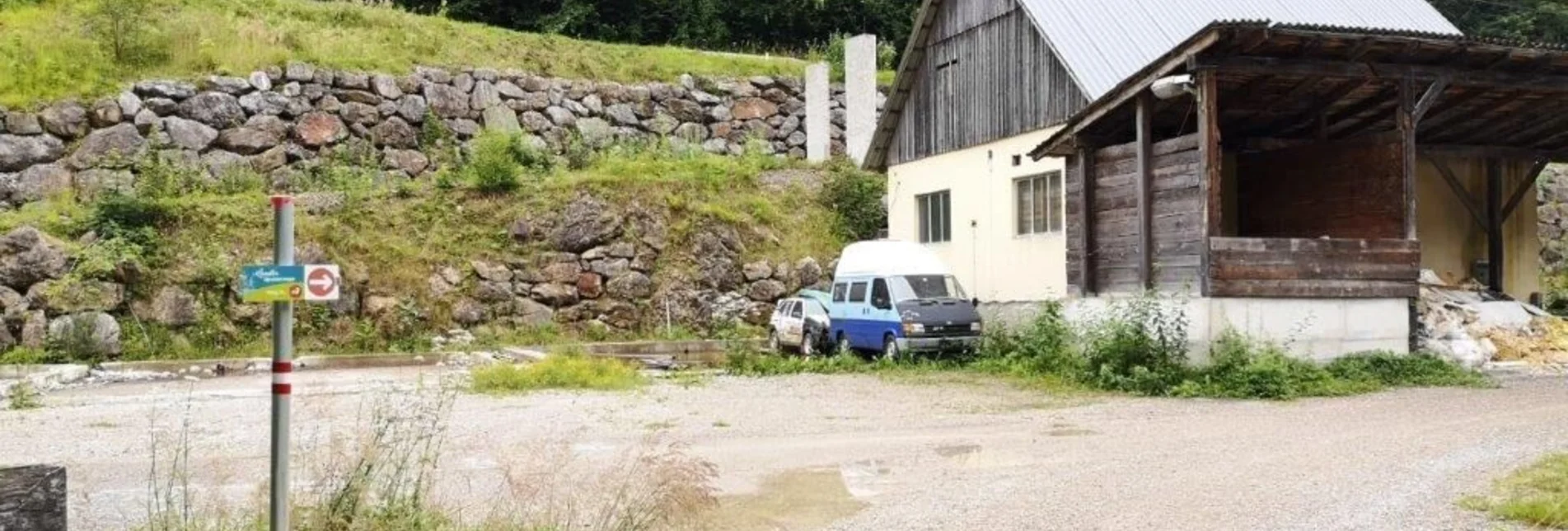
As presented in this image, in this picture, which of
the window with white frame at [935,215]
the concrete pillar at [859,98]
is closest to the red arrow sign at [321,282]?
the window with white frame at [935,215]

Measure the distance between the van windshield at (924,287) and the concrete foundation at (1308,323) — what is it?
212 inches

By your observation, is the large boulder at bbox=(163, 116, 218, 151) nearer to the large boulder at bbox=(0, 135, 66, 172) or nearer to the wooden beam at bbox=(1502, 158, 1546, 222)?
the large boulder at bbox=(0, 135, 66, 172)

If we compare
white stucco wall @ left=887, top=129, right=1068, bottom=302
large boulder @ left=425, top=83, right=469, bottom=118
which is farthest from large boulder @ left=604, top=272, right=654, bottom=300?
large boulder @ left=425, top=83, right=469, bottom=118

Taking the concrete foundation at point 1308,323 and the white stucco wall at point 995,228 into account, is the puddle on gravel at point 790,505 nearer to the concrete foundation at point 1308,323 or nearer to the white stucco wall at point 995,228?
the concrete foundation at point 1308,323

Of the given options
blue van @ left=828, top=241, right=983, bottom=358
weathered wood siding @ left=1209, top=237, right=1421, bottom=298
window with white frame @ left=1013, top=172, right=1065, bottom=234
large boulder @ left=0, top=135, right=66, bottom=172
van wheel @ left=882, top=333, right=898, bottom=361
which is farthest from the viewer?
large boulder @ left=0, top=135, right=66, bottom=172

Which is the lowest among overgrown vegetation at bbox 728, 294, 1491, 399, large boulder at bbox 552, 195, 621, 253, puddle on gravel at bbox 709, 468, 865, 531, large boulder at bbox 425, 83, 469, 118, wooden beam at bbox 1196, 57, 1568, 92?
puddle on gravel at bbox 709, 468, 865, 531

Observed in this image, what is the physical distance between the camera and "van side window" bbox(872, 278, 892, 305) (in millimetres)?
20859

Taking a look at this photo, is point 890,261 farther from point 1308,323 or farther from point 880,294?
point 1308,323

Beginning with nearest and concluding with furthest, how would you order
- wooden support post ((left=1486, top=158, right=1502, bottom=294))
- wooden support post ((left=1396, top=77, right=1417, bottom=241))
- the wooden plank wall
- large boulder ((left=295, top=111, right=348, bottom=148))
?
1. wooden support post ((left=1396, top=77, right=1417, bottom=241))
2. the wooden plank wall
3. wooden support post ((left=1486, top=158, right=1502, bottom=294))
4. large boulder ((left=295, top=111, right=348, bottom=148))

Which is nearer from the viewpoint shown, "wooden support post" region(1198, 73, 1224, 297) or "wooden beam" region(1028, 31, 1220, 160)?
"wooden beam" region(1028, 31, 1220, 160)

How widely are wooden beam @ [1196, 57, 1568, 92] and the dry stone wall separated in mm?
17619

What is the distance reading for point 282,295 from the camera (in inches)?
196

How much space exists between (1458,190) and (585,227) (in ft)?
55.8

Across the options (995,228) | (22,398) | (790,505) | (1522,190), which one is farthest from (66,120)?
(1522,190)
